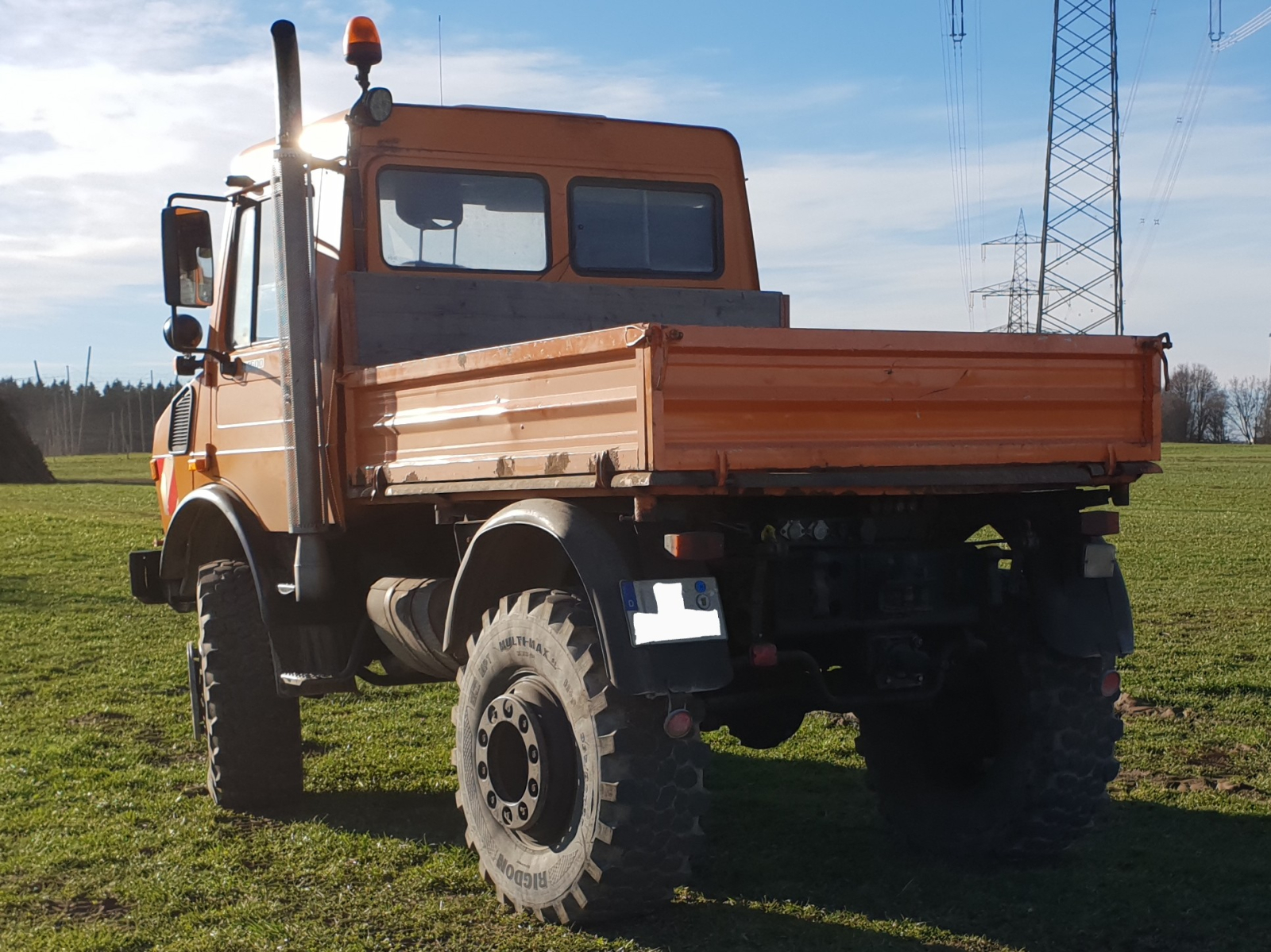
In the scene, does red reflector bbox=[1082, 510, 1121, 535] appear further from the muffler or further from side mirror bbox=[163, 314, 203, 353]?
side mirror bbox=[163, 314, 203, 353]

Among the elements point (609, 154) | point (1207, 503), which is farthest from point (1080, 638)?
point (1207, 503)

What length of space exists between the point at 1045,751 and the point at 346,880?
103 inches

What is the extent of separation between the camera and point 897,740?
5.79 metres

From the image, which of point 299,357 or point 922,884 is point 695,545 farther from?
point 299,357

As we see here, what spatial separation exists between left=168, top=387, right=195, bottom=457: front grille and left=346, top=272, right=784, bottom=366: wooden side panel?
5.55 feet

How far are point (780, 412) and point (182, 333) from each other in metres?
3.41

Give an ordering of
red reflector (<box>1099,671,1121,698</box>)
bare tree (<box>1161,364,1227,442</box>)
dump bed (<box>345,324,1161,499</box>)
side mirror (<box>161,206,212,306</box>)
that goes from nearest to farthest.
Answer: dump bed (<box>345,324,1161,499</box>) → red reflector (<box>1099,671,1121,698</box>) → side mirror (<box>161,206,212,306</box>) → bare tree (<box>1161,364,1227,442</box>)

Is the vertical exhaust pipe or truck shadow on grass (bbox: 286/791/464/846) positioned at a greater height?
the vertical exhaust pipe

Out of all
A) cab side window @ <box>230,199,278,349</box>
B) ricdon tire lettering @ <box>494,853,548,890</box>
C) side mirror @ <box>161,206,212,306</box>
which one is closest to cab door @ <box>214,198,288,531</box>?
cab side window @ <box>230,199,278,349</box>

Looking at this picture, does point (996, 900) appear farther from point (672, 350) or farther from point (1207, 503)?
point (1207, 503)

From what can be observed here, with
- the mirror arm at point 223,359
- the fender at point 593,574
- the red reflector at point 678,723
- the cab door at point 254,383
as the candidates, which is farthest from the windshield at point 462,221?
the red reflector at point 678,723

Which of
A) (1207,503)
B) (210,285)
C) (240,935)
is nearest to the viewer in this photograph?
(240,935)

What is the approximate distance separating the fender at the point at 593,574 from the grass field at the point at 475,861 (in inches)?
37.0

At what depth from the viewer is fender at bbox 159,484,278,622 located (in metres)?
6.23
